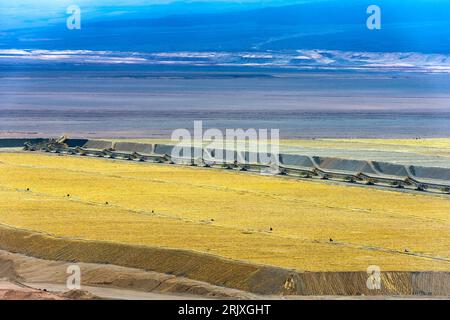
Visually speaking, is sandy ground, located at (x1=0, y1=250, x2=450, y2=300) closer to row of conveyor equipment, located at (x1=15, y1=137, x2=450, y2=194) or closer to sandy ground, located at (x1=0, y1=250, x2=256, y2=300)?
sandy ground, located at (x1=0, y1=250, x2=256, y2=300)

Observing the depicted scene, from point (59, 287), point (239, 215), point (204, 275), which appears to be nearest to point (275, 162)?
A: point (239, 215)

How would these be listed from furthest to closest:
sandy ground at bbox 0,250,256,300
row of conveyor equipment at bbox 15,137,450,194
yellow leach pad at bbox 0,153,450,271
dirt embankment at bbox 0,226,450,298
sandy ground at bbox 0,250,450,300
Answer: row of conveyor equipment at bbox 15,137,450,194
yellow leach pad at bbox 0,153,450,271
sandy ground at bbox 0,250,256,300
dirt embankment at bbox 0,226,450,298
sandy ground at bbox 0,250,450,300

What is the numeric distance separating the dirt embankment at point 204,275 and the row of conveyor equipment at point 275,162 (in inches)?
619

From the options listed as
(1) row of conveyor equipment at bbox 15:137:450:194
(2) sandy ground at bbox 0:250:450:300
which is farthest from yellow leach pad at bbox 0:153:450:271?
(2) sandy ground at bbox 0:250:450:300

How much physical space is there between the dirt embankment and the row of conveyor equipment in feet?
51.6

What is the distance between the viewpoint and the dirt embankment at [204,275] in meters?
28.4

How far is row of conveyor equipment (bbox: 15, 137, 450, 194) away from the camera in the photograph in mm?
47938

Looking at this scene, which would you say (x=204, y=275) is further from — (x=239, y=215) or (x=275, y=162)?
(x=275, y=162)

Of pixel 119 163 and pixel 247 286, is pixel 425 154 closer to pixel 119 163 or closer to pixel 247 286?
pixel 119 163

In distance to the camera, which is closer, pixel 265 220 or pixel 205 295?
pixel 205 295

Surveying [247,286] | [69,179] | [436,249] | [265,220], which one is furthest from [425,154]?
[247,286]

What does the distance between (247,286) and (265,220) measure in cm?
843

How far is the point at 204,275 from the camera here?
98.1 ft
